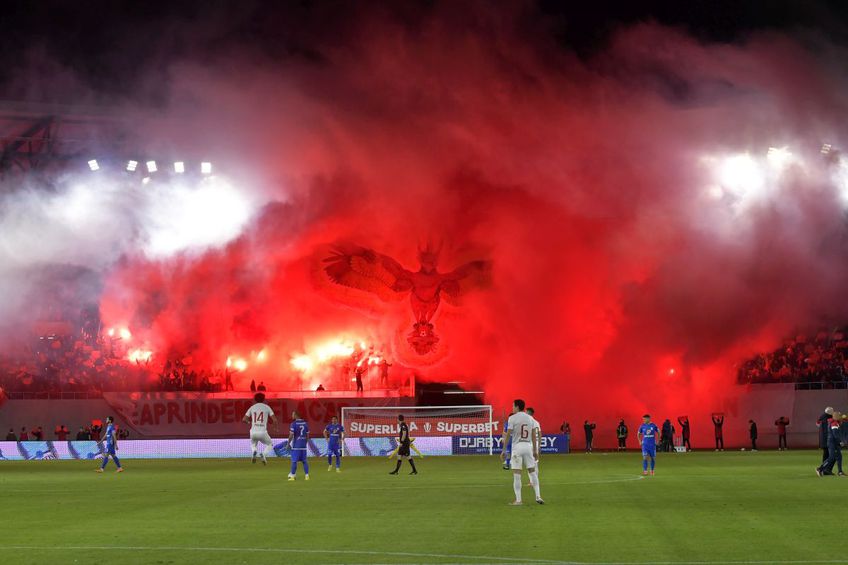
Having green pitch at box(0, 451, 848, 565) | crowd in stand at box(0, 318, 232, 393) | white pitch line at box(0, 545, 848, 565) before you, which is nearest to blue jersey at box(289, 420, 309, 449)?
green pitch at box(0, 451, 848, 565)

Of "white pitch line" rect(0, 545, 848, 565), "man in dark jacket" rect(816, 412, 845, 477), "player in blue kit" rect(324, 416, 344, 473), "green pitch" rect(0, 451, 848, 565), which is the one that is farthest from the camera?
"player in blue kit" rect(324, 416, 344, 473)

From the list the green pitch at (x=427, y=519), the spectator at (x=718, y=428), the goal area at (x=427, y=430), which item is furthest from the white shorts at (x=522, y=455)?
the spectator at (x=718, y=428)

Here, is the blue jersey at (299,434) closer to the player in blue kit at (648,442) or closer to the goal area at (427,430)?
the player in blue kit at (648,442)

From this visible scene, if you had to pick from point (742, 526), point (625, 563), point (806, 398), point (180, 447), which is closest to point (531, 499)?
point (742, 526)

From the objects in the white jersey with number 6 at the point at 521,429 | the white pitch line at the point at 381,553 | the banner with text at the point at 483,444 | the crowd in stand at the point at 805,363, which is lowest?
the banner with text at the point at 483,444

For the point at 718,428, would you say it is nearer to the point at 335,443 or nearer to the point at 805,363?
the point at 805,363

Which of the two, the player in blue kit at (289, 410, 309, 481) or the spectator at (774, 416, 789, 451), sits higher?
the player in blue kit at (289, 410, 309, 481)

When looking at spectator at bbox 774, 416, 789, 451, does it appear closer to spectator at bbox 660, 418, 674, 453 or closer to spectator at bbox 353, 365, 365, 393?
spectator at bbox 660, 418, 674, 453

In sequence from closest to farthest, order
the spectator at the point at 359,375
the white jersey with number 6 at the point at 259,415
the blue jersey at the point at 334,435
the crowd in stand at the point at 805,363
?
the white jersey with number 6 at the point at 259,415
the blue jersey at the point at 334,435
the crowd in stand at the point at 805,363
the spectator at the point at 359,375

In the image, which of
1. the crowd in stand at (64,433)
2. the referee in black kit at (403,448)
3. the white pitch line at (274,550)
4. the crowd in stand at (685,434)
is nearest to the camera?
the white pitch line at (274,550)

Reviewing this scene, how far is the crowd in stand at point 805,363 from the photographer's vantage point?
1905 inches

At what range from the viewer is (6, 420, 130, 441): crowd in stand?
162 ft

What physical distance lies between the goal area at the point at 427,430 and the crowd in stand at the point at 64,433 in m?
12.1

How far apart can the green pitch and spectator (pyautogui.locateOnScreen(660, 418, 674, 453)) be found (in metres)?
16.1
